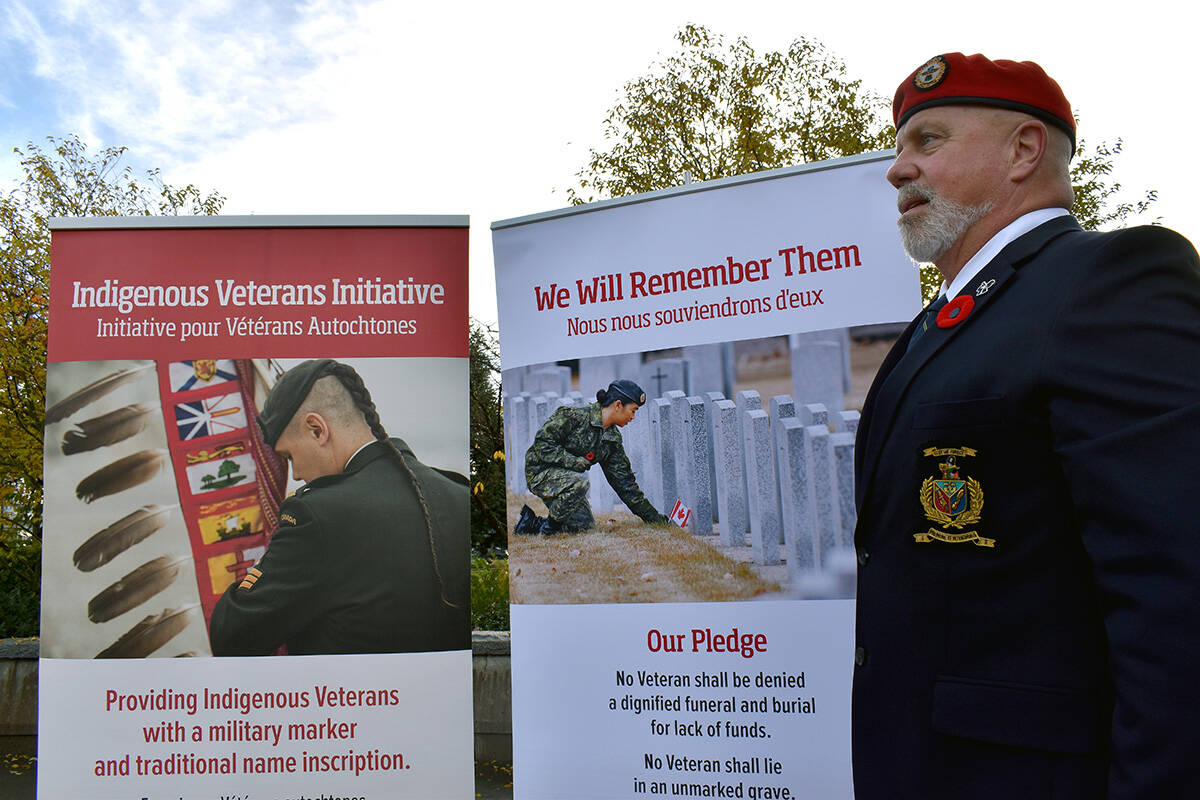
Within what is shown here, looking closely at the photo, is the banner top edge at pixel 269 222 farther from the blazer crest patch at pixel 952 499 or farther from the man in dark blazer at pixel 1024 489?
the blazer crest patch at pixel 952 499

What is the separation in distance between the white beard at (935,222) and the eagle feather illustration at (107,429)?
2.57 metres

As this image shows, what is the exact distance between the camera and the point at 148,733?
2867 millimetres

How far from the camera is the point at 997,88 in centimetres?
156

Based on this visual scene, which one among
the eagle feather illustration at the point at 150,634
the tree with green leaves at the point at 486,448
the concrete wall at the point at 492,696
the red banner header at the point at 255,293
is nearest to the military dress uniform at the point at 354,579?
the eagle feather illustration at the point at 150,634

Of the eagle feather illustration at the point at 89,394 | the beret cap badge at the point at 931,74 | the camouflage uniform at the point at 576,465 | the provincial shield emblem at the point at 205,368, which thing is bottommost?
the camouflage uniform at the point at 576,465

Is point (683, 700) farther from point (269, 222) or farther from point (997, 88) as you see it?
point (269, 222)

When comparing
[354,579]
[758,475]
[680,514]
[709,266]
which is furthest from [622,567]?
[709,266]

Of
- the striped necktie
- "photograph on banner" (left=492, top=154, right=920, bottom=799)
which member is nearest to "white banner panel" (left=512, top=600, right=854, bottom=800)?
"photograph on banner" (left=492, top=154, right=920, bottom=799)

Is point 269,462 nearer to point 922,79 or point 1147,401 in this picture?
point 922,79

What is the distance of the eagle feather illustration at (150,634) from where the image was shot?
2.94 m

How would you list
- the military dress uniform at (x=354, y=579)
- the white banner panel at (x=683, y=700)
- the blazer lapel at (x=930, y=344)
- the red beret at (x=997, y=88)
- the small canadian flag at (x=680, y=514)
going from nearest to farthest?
the blazer lapel at (x=930, y=344) → the red beret at (x=997, y=88) → the white banner panel at (x=683, y=700) → the small canadian flag at (x=680, y=514) → the military dress uniform at (x=354, y=579)

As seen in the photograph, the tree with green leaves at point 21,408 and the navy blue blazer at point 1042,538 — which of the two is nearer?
the navy blue blazer at point 1042,538

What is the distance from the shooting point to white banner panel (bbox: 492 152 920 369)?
8.86 feet

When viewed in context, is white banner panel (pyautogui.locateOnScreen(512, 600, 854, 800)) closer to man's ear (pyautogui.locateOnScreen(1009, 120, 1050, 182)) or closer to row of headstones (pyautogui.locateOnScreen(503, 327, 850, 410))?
row of headstones (pyautogui.locateOnScreen(503, 327, 850, 410))
